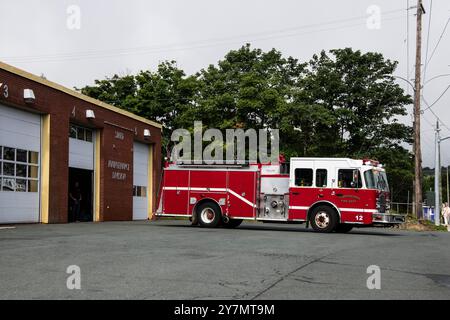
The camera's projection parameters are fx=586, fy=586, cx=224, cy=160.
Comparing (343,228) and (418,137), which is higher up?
(418,137)

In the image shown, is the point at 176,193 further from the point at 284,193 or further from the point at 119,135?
the point at 119,135

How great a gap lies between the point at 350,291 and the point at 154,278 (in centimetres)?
267

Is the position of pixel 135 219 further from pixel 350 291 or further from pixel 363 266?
pixel 350 291

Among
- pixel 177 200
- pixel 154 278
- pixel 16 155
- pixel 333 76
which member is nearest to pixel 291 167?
pixel 177 200

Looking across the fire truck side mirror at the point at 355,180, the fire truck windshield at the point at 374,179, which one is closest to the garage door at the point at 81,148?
the fire truck side mirror at the point at 355,180

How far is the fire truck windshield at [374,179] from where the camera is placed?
20388mm

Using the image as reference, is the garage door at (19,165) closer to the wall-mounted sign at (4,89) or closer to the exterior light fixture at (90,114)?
the wall-mounted sign at (4,89)

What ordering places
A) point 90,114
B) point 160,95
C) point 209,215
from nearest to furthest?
1. point 209,215
2. point 90,114
3. point 160,95

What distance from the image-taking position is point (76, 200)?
1027 inches

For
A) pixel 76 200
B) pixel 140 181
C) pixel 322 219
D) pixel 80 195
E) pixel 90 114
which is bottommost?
pixel 322 219

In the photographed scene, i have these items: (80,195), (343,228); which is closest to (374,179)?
(343,228)

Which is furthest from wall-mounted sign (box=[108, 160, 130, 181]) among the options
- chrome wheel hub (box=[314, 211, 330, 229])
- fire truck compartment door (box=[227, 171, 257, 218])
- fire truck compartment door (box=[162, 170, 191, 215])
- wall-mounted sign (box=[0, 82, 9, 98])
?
chrome wheel hub (box=[314, 211, 330, 229])

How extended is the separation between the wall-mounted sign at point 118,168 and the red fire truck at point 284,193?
652 centimetres

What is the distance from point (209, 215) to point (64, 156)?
22.6 ft
